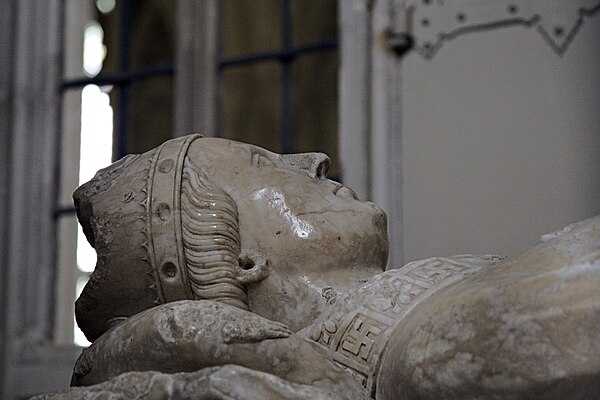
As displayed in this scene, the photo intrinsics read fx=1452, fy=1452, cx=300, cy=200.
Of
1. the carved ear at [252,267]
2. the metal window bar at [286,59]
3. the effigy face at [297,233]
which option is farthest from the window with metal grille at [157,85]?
the carved ear at [252,267]

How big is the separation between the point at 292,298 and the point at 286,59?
3.17 m

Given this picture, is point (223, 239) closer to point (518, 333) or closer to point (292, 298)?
point (292, 298)

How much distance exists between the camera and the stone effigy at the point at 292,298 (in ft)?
8.09

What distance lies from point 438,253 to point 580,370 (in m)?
2.50

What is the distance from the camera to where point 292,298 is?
3029 mm

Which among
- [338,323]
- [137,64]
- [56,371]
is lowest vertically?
[56,371]

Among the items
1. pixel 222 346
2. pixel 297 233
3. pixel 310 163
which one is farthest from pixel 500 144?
pixel 222 346

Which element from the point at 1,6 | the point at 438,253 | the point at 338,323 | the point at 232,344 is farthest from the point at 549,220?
the point at 1,6

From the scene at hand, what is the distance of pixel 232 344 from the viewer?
2643mm

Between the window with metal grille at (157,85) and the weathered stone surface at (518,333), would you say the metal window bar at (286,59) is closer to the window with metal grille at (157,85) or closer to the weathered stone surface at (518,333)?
the window with metal grille at (157,85)

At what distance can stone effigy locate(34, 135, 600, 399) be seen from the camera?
246cm

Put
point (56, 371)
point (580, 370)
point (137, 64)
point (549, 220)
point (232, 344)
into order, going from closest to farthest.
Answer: point (580, 370), point (232, 344), point (549, 220), point (56, 371), point (137, 64)

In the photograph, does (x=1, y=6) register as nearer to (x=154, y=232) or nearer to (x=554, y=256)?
(x=154, y=232)

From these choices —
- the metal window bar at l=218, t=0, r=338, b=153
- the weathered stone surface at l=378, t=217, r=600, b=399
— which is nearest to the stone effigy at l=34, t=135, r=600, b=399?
the weathered stone surface at l=378, t=217, r=600, b=399
